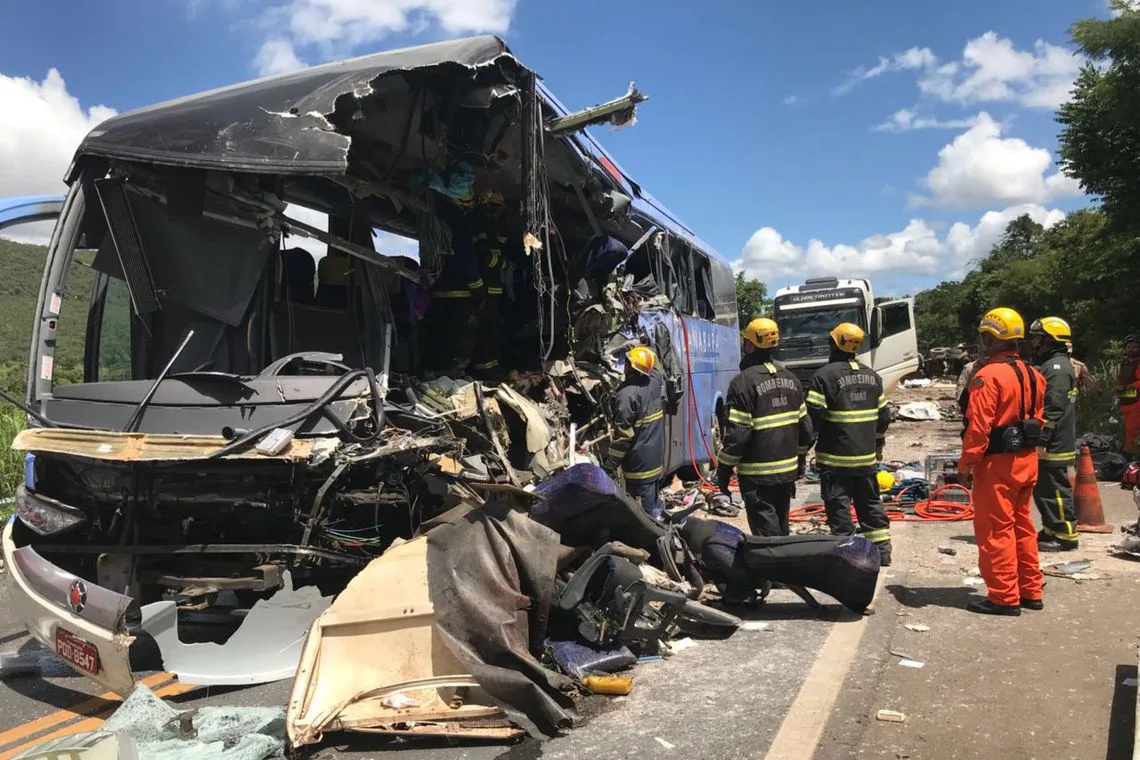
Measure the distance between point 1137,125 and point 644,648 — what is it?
43.6 feet

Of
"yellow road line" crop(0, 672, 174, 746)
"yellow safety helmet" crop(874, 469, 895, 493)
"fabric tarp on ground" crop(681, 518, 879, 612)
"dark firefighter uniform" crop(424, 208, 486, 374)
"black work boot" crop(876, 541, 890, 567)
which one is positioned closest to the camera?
"yellow road line" crop(0, 672, 174, 746)

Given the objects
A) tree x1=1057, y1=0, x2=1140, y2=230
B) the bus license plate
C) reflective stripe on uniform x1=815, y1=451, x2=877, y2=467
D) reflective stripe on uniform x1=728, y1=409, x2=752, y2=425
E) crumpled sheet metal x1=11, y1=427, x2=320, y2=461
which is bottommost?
the bus license plate

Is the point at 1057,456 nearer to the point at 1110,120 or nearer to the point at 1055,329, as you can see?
the point at 1055,329

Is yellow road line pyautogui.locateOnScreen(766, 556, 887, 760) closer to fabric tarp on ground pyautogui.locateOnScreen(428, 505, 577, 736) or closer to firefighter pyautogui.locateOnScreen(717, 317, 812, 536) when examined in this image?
fabric tarp on ground pyautogui.locateOnScreen(428, 505, 577, 736)

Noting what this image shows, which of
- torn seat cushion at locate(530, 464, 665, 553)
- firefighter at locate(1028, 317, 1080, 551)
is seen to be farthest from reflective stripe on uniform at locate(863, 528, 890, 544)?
torn seat cushion at locate(530, 464, 665, 553)

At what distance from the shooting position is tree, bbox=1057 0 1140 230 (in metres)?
12.7

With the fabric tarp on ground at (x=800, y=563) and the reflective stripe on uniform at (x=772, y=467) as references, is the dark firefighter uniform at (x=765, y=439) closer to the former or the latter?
the reflective stripe on uniform at (x=772, y=467)

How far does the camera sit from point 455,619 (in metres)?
3.28

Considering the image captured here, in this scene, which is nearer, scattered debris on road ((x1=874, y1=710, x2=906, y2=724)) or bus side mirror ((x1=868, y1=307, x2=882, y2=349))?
scattered debris on road ((x1=874, y1=710, x2=906, y2=724))

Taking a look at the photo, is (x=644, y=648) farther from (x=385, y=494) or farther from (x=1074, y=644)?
(x=1074, y=644)

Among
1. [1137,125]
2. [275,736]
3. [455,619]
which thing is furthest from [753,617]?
[1137,125]

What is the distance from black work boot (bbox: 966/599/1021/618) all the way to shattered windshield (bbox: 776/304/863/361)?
12.4m

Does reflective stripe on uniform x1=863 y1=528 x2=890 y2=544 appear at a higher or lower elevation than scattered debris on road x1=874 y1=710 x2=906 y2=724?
higher

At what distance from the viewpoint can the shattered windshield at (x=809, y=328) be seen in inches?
655
